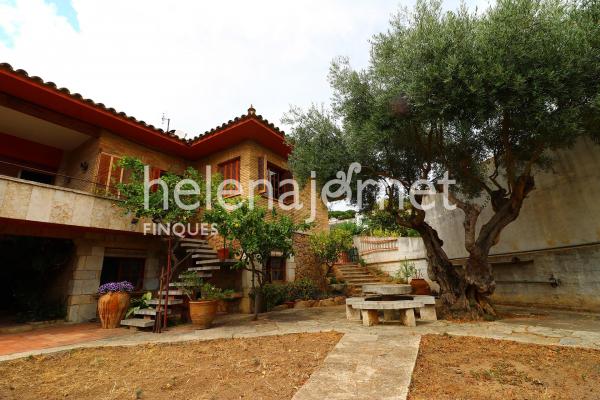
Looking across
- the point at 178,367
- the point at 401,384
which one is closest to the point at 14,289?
the point at 178,367

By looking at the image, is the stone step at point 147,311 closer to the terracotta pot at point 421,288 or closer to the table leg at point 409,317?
the table leg at point 409,317

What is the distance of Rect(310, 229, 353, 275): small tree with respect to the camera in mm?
12047

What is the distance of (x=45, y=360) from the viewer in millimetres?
4523

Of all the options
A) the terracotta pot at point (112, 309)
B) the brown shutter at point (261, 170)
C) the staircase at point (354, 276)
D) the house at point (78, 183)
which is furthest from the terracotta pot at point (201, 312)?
the staircase at point (354, 276)

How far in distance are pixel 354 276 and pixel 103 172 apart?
1127 cm

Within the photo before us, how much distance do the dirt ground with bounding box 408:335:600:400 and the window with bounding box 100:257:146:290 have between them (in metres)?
9.14

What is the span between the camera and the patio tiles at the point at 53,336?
5.38 m

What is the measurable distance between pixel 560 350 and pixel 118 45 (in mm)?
10944

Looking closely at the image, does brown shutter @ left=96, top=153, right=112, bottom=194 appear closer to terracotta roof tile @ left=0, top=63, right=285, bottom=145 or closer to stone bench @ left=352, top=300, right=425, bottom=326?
terracotta roof tile @ left=0, top=63, right=285, bottom=145

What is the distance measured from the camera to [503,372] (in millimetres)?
3449

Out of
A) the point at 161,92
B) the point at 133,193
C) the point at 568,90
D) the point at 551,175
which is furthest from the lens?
the point at 161,92

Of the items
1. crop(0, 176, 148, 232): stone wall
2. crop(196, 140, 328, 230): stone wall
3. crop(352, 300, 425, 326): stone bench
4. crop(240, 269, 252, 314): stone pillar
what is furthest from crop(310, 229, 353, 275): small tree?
crop(0, 176, 148, 232): stone wall

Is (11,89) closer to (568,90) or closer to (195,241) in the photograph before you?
(195,241)

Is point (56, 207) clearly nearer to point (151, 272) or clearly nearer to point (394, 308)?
point (151, 272)
